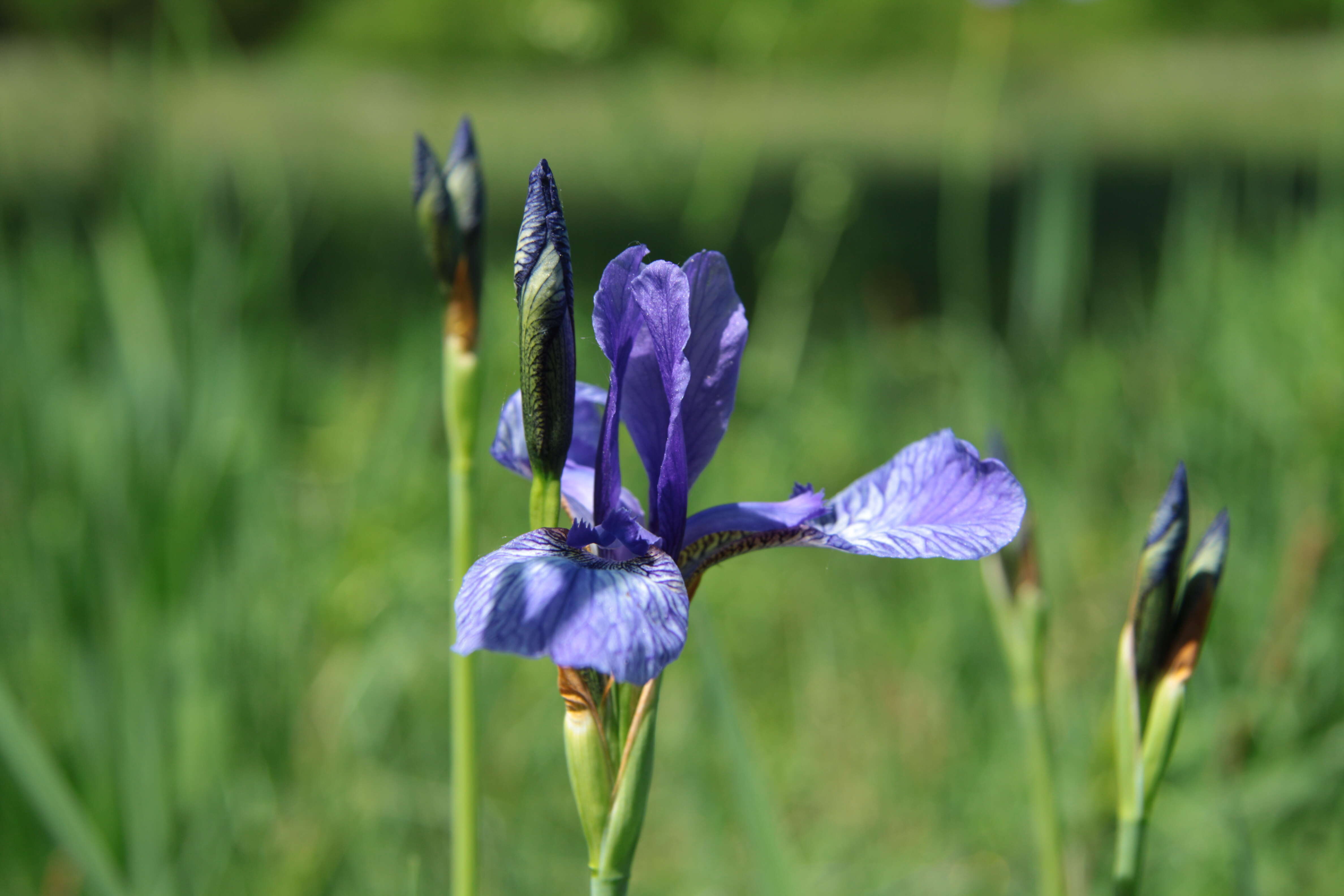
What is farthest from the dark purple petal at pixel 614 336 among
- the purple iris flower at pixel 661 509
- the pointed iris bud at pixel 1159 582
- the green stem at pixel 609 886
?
the pointed iris bud at pixel 1159 582

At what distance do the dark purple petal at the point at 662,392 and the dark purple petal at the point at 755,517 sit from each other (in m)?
0.01

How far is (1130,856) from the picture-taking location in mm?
445

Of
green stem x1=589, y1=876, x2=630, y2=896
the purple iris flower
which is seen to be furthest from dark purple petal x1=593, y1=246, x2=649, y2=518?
green stem x1=589, y1=876, x2=630, y2=896

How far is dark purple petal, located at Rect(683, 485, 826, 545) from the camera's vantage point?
414 millimetres

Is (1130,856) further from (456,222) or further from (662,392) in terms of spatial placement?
(456,222)

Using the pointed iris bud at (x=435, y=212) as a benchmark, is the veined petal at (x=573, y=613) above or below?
below

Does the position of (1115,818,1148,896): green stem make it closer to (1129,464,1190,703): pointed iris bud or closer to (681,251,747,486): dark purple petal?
(1129,464,1190,703): pointed iris bud

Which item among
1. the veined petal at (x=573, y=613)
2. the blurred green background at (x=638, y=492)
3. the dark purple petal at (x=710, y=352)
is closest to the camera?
the veined petal at (x=573, y=613)

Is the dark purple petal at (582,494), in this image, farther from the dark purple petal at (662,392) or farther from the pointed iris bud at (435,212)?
the pointed iris bud at (435,212)

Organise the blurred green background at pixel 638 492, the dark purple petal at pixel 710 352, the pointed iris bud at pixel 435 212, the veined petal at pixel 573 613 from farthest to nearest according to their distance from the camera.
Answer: the blurred green background at pixel 638 492
the pointed iris bud at pixel 435 212
the dark purple petal at pixel 710 352
the veined petal at pixel 573 613

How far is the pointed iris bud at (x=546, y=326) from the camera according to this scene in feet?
1.13

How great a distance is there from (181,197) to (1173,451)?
1.40m

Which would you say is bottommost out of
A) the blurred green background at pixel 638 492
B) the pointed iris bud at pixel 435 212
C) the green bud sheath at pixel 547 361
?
the blurred green background at pixel 638 492

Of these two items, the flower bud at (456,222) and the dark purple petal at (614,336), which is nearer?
the dark purple petal at (614,336)
